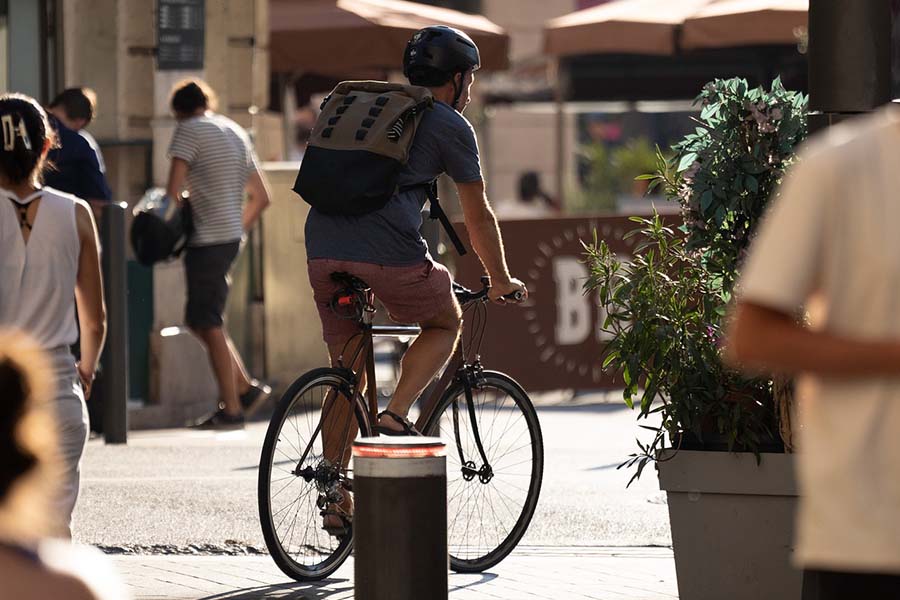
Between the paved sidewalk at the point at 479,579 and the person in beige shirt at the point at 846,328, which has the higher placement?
the person in beige shirt at the point at 846,328

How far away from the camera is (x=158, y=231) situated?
1091cm

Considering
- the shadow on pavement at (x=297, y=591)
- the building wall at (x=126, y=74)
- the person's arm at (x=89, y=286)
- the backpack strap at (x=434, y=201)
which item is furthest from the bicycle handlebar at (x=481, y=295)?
the building wall at (x=126, y=74)

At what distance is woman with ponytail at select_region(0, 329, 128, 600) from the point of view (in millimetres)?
2518

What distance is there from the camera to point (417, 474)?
190 inches

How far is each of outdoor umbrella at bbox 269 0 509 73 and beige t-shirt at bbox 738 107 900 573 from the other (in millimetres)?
12625

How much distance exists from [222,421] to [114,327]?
125cm

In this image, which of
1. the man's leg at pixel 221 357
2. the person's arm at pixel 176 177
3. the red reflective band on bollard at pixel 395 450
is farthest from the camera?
the man's leg at pixel 221 357

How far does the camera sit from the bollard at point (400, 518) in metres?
4.80

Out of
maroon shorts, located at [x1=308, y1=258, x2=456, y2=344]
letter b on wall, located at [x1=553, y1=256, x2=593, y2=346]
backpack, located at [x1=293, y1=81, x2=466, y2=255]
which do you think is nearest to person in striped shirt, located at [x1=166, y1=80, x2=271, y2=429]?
letter b on wall, located at [x1=553, y1=256, x2=593, y2=346]

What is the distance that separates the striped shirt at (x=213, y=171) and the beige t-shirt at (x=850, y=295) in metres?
Result: 8.41

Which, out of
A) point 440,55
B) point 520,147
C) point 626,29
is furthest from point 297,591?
point 520,147

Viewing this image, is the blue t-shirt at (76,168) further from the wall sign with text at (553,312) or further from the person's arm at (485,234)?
the person's arm at (485,234)

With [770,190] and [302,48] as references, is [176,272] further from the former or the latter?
[770,190]

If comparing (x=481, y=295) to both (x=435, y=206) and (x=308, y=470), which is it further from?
(x=308, y=470)
